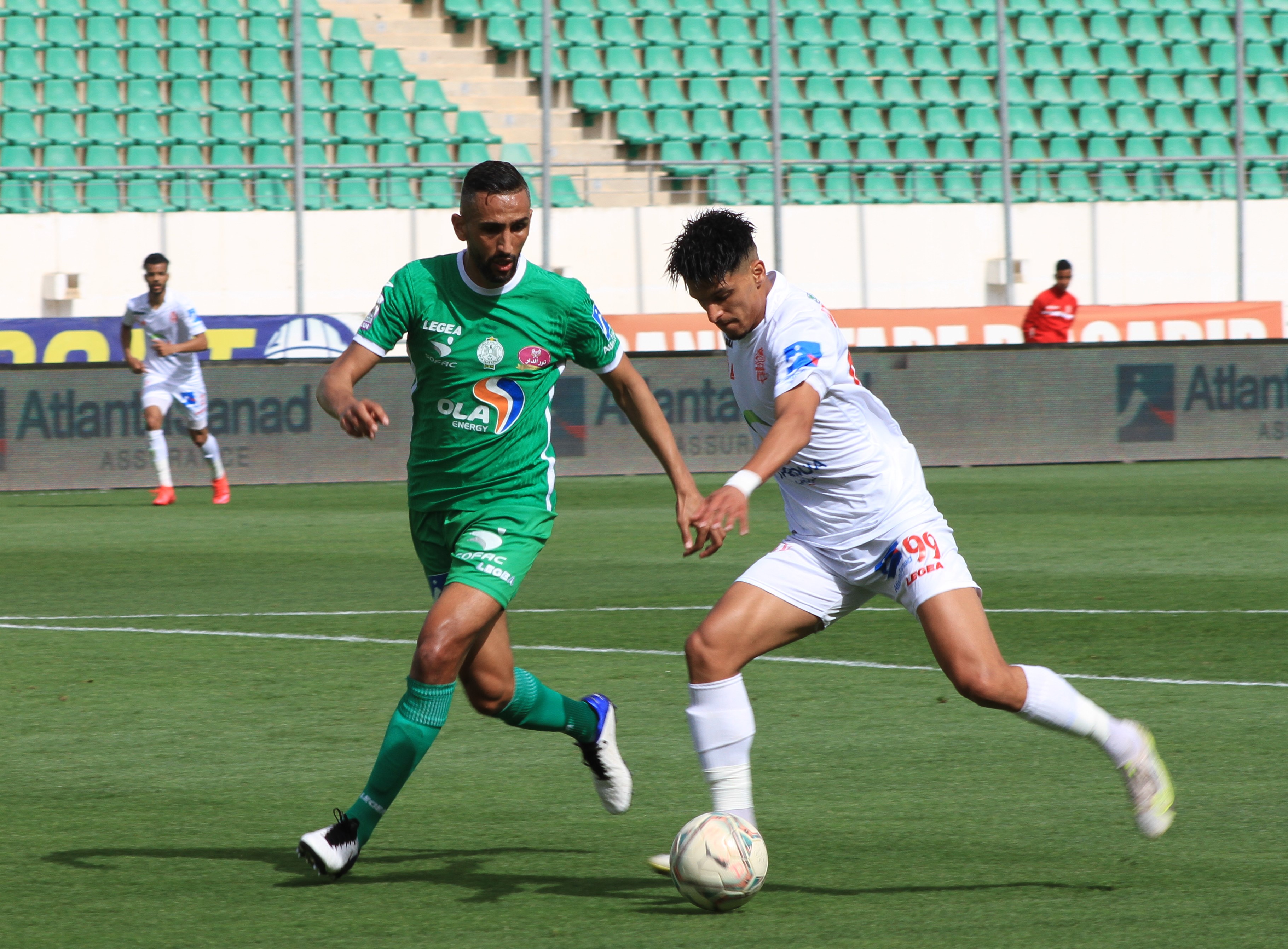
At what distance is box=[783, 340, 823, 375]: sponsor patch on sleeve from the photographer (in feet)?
15.9

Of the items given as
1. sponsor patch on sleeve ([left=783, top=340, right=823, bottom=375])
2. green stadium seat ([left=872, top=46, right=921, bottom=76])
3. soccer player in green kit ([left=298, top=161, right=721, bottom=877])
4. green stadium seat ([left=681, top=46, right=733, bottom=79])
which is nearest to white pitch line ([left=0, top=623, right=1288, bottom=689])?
soccer player in green kit ([left=298, top=161, right=721, bottom=877])

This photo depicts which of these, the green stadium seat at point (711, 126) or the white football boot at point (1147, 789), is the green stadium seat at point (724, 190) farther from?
the white football boot at point (1147, 789)

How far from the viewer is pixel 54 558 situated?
12.7 metres

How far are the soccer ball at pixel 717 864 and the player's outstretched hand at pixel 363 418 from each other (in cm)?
142

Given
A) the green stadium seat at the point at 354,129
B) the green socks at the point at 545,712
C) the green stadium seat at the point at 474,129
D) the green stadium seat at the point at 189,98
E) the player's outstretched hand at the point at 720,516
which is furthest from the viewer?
the green stadium seat at the point at 474,129

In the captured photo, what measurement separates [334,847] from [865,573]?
67.9 inches

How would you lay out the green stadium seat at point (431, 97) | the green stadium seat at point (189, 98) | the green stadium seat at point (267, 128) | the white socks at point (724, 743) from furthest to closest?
the green stadium seat at point (431, 97)
the green stadium seat at point (189, 98)
the green stadium seat at point (267, 128)
the white socks at point (724, 743)

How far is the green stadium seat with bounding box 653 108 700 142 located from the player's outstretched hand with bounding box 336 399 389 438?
23.1m

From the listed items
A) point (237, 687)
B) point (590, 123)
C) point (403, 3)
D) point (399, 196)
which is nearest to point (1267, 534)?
point (237, 687)

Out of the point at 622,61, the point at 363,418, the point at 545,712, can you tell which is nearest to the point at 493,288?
the point at 363,418

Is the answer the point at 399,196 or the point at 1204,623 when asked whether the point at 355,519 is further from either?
the point at 399,196

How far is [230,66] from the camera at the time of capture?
2625cm

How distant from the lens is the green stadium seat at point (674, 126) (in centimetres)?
2752

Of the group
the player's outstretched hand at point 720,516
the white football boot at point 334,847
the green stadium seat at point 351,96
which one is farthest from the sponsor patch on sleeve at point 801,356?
the green stadium seat at point 351,96
